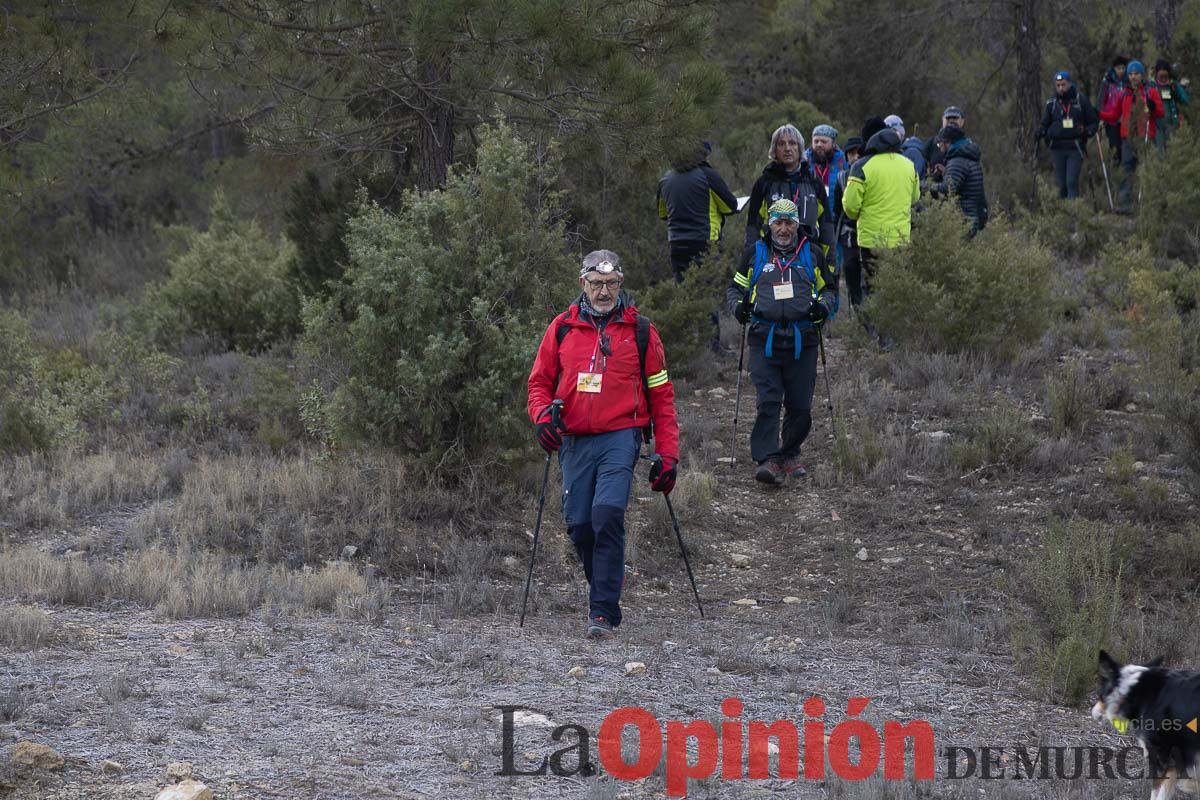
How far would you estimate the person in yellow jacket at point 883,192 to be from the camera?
11.9m

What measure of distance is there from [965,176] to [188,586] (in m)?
9.27

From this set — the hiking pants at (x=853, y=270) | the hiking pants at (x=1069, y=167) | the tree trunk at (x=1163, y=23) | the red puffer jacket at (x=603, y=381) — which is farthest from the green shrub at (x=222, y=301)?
the tree trunk at (x=1163, y=23)

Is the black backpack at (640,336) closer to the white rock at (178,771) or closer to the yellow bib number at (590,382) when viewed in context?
the yellow bib number at (590,382)

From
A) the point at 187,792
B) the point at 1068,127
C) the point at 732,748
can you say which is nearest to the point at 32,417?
the point at 187,792

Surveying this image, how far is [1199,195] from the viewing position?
15742mm

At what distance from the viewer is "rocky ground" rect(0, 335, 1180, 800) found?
5117 mm

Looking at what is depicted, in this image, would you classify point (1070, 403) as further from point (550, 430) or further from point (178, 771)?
point (178, 771)

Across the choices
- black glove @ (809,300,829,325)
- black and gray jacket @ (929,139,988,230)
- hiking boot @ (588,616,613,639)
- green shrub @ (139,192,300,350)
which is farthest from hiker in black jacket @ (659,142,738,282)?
hiking boot @ (588,616,613,639)

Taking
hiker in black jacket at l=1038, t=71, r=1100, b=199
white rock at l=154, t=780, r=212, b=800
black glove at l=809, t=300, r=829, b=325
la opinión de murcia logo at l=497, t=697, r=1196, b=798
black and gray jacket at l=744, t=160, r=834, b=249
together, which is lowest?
la opinión de murcia logo at l=497, t=697, r=1196, b=798

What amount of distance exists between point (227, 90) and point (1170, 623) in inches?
358

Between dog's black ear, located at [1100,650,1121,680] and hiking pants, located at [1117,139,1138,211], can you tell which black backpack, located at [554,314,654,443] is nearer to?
dog's black ear, located at [1100,650,1121,680]

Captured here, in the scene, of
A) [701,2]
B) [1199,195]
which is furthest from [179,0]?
[1199,195]

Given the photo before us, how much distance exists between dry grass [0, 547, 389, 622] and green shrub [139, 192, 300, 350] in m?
6.38

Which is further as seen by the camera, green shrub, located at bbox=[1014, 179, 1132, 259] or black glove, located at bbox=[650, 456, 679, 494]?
green shrub, located at bbox=[1014, 179, 1132, 259]
